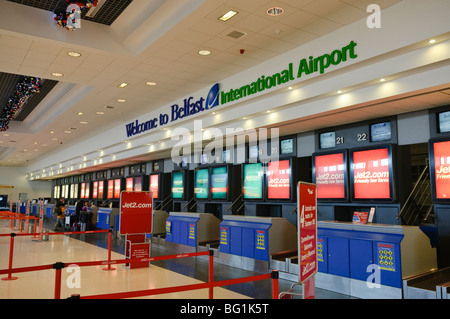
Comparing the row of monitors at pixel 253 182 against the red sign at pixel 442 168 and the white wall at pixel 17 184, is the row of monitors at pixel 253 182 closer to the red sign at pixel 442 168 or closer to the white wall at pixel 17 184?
the red sign at pixel 442 168

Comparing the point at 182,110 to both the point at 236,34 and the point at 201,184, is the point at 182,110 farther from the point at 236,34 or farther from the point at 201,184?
the point at 236,34

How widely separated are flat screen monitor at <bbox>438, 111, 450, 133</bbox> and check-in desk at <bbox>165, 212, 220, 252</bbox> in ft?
20.3

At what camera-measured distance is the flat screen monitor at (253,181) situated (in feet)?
30.2

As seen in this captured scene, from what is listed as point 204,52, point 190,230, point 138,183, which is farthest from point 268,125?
point 138,183

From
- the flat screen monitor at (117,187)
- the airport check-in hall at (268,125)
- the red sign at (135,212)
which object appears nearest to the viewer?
the airport check-in hall at (268,125)

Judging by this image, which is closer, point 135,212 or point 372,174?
point 372,174

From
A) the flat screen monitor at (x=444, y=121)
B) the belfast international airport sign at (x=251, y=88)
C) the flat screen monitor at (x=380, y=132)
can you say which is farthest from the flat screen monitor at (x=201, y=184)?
the flat screen monitor at (x=444, y=121)

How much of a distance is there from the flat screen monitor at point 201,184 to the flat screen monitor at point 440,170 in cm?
669

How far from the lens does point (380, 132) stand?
692cm

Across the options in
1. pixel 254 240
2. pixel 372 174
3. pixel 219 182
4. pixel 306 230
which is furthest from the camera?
pixel 219 182

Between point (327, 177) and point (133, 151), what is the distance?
27.0ft

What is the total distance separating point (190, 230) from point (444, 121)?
261 inches

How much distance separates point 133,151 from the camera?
13.5m
